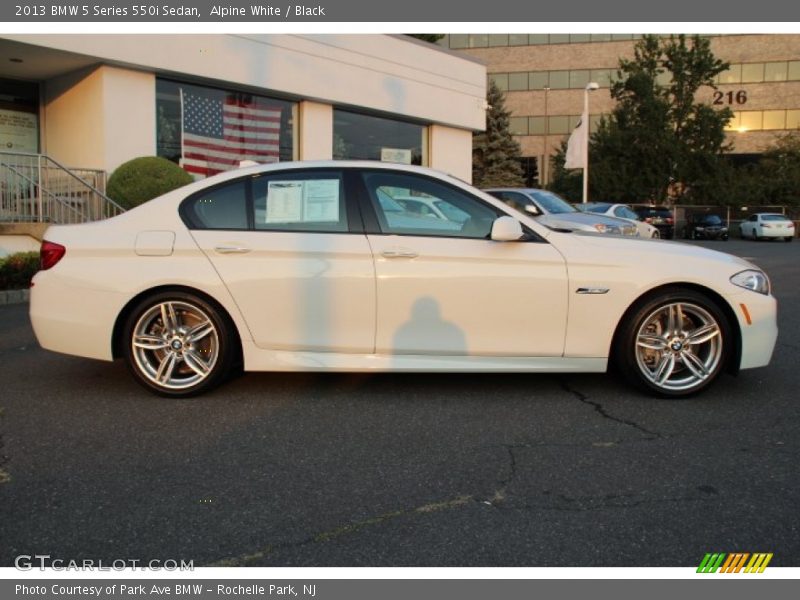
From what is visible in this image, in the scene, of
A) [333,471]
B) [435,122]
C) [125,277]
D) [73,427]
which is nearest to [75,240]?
[125,277]

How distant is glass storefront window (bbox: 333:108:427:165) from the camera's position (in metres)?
20.1

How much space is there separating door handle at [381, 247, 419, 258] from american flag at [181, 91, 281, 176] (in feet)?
41.0

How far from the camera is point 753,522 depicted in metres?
3.14

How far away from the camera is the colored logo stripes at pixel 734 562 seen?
2.78 metres

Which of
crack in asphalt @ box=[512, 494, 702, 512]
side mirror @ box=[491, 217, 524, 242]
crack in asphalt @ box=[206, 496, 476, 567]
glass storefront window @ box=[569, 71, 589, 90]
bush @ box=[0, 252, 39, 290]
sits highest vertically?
glass storefront window @ box=[569, 71, 589, 90]

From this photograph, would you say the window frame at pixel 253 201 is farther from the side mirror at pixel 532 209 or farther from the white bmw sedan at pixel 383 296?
the side mirror at pixel 532 209

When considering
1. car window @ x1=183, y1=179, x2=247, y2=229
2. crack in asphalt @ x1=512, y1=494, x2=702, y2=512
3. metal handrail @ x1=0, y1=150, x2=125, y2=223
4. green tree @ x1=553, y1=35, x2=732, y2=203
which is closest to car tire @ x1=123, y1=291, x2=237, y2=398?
car window @ x1=183, y1=179, x2=247, y2=229

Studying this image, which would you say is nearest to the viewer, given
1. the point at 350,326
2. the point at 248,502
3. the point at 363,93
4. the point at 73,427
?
the point at 248,502

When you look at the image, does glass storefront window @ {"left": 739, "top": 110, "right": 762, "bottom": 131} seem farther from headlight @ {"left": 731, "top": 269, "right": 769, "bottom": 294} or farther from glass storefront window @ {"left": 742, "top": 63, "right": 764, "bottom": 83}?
headlight @ {"left": 731, "top": 269, "right": 769, "bottom": 294}

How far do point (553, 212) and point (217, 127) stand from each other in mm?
7917

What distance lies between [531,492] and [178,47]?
1452cm

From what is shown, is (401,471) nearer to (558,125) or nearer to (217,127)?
(217,127)

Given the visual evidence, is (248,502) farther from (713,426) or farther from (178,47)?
(178,47)

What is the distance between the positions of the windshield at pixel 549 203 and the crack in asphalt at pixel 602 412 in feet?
31.5
